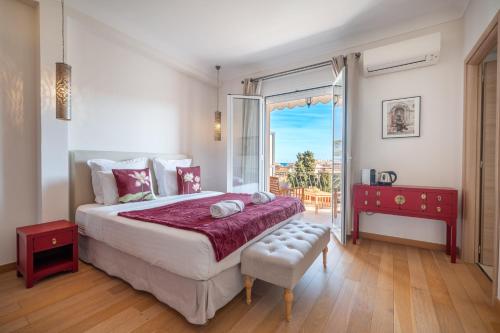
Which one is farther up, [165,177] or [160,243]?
[165,177]

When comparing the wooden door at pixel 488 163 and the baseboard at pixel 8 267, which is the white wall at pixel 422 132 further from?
the baseboard at pixel 8 267

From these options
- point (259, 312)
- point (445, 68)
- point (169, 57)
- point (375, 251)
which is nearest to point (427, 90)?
point (445, 68)

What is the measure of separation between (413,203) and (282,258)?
200cm

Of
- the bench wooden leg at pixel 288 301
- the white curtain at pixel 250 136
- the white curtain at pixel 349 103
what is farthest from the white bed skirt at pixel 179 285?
the white curtain at pixel 250 136

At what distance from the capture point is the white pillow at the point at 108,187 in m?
2.45

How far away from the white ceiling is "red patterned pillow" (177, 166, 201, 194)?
1913mm

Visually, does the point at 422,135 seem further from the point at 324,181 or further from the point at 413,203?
the point at 324,181

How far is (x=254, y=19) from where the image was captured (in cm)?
275

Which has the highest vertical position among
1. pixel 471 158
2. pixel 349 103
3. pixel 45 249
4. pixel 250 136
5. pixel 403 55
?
pixel 403 55

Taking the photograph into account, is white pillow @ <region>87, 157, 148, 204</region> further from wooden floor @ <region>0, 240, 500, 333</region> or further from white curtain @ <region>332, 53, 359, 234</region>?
white curtain @ <region>332, 53, 359, 234</region>

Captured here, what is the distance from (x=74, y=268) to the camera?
7.05 feet

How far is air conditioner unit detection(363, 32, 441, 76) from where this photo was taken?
260 cm

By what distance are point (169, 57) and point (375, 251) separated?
4.06 metres

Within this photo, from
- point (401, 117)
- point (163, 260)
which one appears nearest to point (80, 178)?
point (163, 260)
